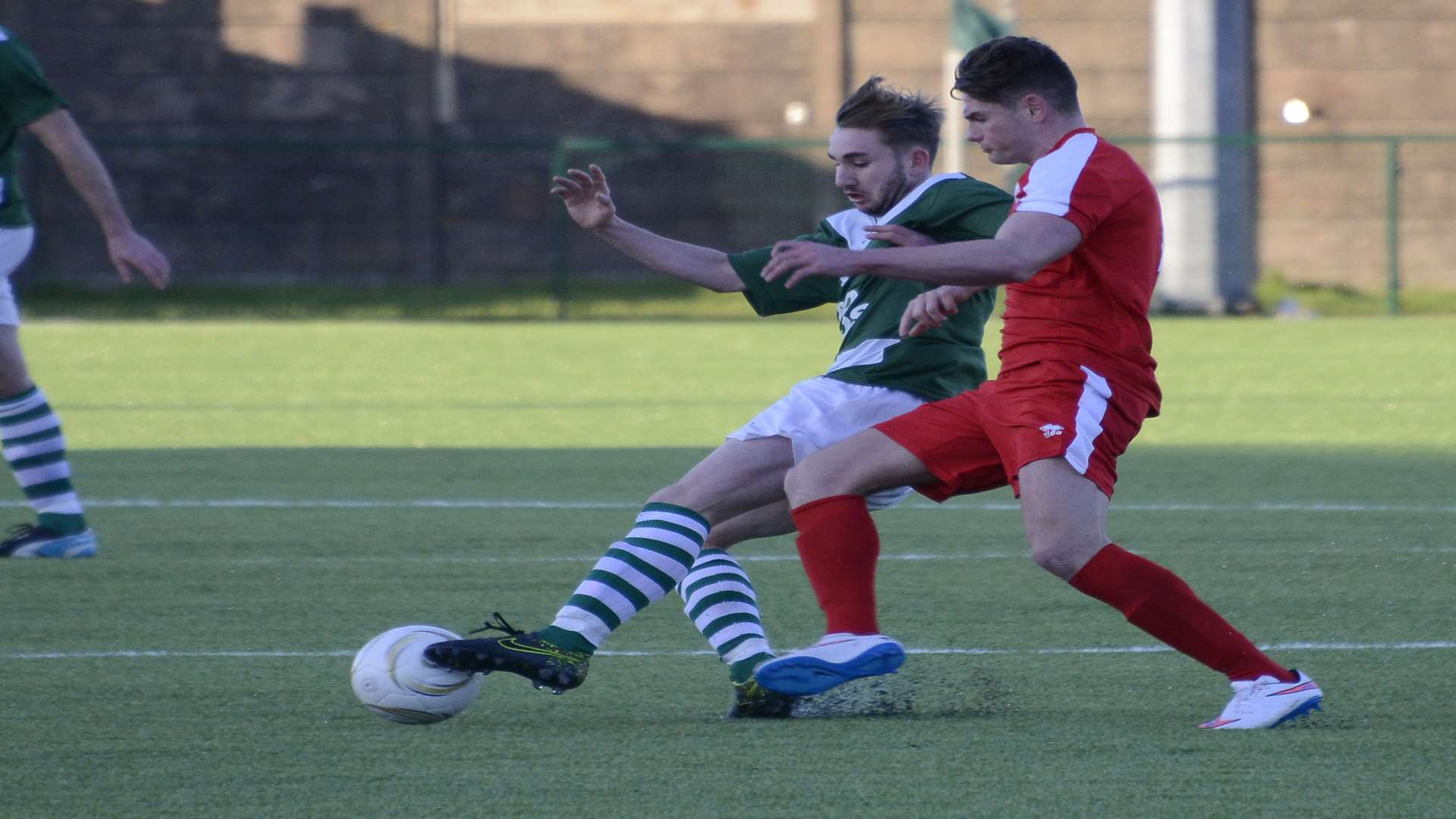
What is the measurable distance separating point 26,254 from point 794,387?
2.98 metres

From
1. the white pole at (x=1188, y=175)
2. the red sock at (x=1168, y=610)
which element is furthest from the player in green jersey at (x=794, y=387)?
the white pole at (x=1188, y=175)

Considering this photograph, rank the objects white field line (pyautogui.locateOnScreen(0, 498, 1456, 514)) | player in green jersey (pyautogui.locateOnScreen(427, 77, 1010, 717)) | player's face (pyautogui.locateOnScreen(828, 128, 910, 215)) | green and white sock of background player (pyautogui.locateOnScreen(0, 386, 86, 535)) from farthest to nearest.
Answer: white field line (pyautogui.locateOnScreen(0, 498, 1456, 514)) < green and white sock of background player (pyautogui.locateOnScreen(0, 386, 86, 535)) < player's face (pyautogui.locateOnScreen(828, 128, 910, 215)) < player in green jersey (pyautogui.locateOnScreen(427, 77, 1010, 717))

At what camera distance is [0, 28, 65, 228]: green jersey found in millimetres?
5949

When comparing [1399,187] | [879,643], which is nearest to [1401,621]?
[879,643]

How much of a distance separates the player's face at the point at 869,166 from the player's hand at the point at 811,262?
0.73 m

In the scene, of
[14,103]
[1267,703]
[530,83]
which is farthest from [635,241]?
[530,83]

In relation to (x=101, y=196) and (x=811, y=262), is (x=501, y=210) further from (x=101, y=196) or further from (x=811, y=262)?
(x=811, y=262)

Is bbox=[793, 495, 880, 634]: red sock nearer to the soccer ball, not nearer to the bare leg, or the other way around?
the bare leg

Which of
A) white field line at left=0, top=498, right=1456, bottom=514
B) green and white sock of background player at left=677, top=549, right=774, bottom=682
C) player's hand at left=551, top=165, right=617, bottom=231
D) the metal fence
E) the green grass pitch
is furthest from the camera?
the metal fence

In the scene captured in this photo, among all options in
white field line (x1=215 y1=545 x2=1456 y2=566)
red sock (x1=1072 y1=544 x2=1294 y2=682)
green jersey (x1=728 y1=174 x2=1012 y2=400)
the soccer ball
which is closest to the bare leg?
green jersey (x1=728 y1=174 x2=1012 y2=400)

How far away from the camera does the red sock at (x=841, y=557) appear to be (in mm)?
4125

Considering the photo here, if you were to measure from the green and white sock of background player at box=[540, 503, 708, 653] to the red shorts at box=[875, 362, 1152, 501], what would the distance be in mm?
497

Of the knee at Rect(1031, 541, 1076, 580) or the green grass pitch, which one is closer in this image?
the green grass pitch

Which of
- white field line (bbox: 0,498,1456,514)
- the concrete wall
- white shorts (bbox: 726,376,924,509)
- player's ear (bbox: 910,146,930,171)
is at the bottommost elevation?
white field line (bbox: 0,498,1456,514)
